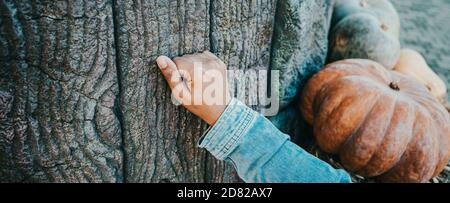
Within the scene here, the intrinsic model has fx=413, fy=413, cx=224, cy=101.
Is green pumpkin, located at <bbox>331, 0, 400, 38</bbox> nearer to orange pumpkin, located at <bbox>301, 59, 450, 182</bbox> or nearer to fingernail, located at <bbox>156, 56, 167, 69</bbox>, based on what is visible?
orange pumpkin, located at <bbox>301, 59, 450, 182</bbox>

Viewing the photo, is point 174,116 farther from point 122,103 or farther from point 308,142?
point 308,142

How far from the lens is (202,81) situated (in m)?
1.11

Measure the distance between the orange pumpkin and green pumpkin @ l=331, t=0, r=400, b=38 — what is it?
633 millimetres

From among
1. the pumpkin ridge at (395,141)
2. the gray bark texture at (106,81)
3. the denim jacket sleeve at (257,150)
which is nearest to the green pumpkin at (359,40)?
the pumpkin ridge at (395,141)

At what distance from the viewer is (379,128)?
1.62 m

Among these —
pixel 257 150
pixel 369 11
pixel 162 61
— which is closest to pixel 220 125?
pixel 257 150

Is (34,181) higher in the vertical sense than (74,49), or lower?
lower

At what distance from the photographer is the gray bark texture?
916 mm

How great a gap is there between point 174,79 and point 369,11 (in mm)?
1775

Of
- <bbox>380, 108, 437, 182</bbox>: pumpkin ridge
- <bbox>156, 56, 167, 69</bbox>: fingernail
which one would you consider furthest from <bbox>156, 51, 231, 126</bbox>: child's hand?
<bbox>380, 108, 437, 182</bbox>: pumpkin ridge

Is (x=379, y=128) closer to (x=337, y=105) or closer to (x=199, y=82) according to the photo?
(x=337, y=105)

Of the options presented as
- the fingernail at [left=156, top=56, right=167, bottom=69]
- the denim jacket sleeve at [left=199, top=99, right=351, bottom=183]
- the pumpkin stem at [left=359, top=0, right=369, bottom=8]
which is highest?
the pumpkin stem at [left=359, top=0, right=369, bottom=8]
